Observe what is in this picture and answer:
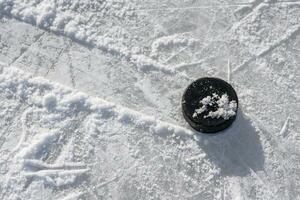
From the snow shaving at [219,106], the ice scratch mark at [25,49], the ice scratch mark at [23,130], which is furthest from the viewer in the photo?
the ice scratch mark at [25,49]

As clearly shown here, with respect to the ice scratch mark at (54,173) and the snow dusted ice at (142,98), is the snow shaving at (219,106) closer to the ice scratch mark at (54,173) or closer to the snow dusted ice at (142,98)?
the snow dusted ice at (142,98)

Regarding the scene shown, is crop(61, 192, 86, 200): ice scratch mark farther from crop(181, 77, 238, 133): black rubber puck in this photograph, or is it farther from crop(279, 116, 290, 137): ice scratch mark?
crop(279, 116, 290, 137): ice scratch mark

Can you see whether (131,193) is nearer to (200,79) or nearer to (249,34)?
(200,79)

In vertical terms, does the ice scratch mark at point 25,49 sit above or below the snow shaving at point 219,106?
above

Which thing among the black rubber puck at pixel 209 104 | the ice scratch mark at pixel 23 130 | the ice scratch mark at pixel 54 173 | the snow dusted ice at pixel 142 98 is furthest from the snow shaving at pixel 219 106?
the ice scratch mark at pixel 23 130

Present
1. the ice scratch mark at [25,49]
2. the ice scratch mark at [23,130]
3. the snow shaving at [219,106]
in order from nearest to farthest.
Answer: the snow shaving at [219,106] < the ice scratch mark at [23,130] < the ice scratch mark at [25,49]

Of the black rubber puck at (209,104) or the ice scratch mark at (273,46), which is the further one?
the ice scratch mark at (273,46)

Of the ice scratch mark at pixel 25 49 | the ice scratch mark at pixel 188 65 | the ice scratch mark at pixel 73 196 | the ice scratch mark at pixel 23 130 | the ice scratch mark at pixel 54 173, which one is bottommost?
the ice scratch mark at pixel 73 196
